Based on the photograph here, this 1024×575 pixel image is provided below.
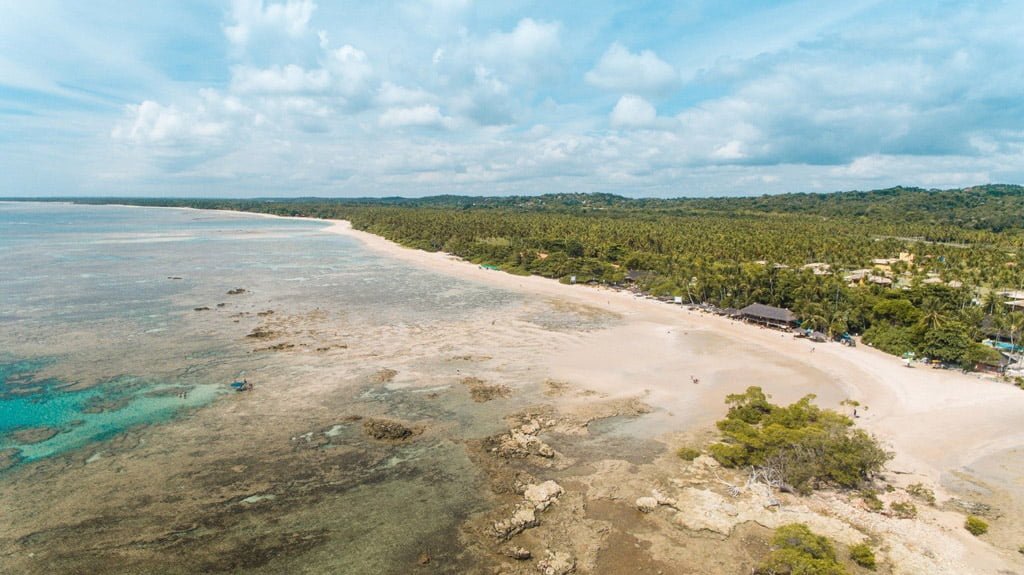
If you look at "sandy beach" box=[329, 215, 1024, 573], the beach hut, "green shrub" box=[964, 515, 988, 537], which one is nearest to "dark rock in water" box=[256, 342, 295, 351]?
"sandy beach" box=[329, 215, 1024, 573]

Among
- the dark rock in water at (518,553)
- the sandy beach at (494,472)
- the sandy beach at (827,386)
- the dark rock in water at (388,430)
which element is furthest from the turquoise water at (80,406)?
the sandy beach at (827,386)

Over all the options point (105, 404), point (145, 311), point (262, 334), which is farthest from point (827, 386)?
point (145, 311)

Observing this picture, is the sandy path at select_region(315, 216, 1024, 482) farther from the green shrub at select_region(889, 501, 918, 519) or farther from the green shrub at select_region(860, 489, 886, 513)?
the green shrub at select_region(889, 501, 918, 519)

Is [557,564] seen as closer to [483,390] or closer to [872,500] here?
[872,500]

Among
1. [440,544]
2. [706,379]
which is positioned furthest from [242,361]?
[706,379]

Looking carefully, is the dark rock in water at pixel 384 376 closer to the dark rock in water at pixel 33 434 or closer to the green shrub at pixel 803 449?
the dark rock in water at pixel 33 434

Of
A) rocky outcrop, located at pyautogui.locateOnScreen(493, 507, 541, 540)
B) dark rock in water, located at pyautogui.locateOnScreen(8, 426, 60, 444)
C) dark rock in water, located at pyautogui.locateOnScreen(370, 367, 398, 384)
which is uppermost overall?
dark rock in water, located at pyautogui.locateOnScreen(370, 367, 398, 384)
